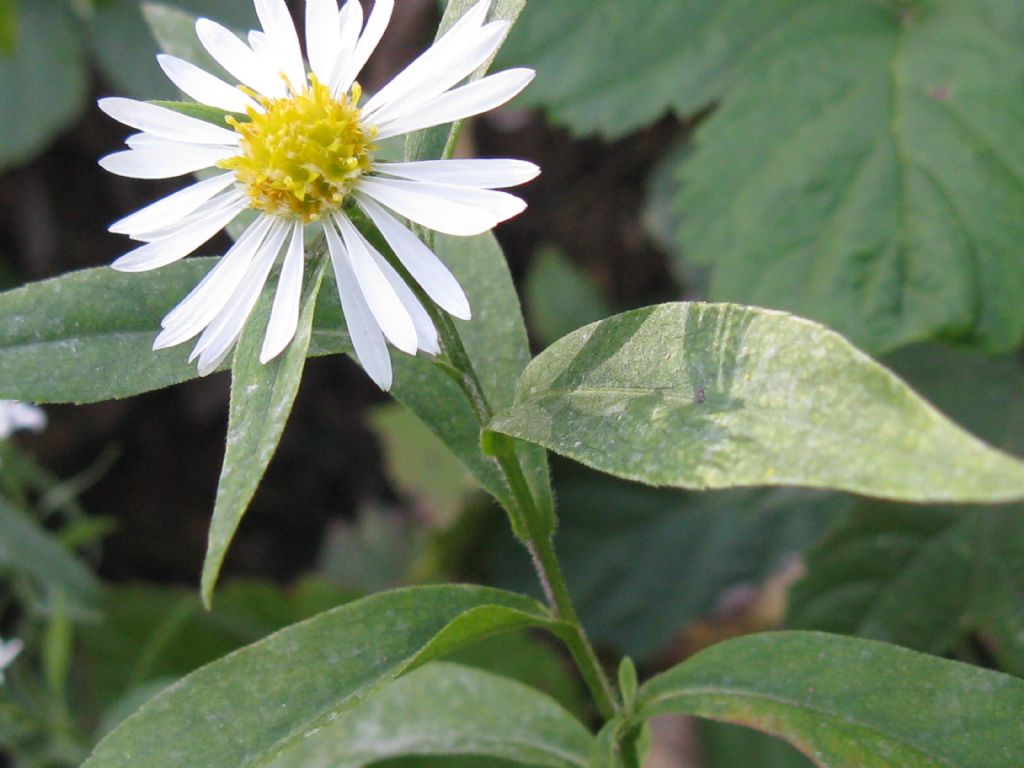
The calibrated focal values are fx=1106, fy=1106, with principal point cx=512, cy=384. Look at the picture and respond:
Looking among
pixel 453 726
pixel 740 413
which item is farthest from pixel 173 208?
pixel 453 726

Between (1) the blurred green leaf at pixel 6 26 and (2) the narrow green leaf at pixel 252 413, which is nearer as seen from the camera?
(2) the narrow green leaf at pixel 252 413

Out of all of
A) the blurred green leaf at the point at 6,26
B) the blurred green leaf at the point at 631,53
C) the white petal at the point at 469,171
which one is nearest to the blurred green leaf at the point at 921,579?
the blurred green leaf at the point at 631,53

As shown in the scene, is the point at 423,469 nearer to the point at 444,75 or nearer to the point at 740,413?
the point at 444,75

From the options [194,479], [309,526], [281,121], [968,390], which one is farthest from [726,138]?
[194,479]

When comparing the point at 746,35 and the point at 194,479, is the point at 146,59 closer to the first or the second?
the point at 194,479

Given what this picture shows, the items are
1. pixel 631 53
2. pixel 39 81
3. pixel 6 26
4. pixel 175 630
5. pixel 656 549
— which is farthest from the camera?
pixel 39 81

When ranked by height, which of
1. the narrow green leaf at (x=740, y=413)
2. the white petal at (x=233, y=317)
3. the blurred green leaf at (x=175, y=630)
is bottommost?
the blurred green leaf at (x=175, y=630)

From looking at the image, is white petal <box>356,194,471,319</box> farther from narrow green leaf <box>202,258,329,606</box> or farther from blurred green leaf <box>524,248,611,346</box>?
blurred green leaf <box>524,248,611,346</box>

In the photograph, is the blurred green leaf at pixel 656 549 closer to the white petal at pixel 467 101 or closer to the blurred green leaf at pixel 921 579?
the blurred green leaf at pixel 921 579
